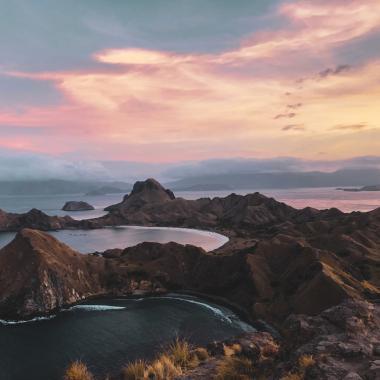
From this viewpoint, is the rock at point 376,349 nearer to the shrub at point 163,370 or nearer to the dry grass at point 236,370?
the dry grass at point 236,370

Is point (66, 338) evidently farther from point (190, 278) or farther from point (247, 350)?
point (247, 350)

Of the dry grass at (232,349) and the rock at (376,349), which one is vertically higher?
the rock at (376,349)

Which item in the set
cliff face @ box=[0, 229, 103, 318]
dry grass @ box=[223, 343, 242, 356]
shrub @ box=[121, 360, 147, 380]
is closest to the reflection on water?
cliff face @ box=[0, 229, 103, 318]

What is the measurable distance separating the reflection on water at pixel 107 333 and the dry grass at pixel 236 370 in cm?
5117

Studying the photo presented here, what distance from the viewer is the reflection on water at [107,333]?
7312cm

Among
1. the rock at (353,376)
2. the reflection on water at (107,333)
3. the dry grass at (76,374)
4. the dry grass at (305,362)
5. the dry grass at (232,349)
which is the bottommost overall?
the reflection on water at (107,333)

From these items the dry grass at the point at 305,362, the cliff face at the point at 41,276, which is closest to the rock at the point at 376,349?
the dry grass at the point at 305,362

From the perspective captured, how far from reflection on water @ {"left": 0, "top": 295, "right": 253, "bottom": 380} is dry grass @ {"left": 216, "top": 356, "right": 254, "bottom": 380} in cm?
5117

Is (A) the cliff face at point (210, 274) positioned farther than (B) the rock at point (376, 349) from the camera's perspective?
Yes

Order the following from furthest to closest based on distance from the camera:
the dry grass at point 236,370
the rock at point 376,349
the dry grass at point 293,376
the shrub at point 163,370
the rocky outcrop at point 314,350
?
the shrub at point 163,370 → the dry grass at point 236,370 → the rock at point 376,349 → the rocky outcrop at point 314,350 → the dry grass at point 293,376

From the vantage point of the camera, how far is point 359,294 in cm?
9862

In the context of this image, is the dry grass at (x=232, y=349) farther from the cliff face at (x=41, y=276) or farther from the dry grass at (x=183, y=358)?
the cliff face at (x=41, y=276)

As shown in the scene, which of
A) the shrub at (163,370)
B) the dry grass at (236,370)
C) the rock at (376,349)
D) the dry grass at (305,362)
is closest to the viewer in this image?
the dry grass at (305,362)

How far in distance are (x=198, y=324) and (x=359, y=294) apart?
42002mm
